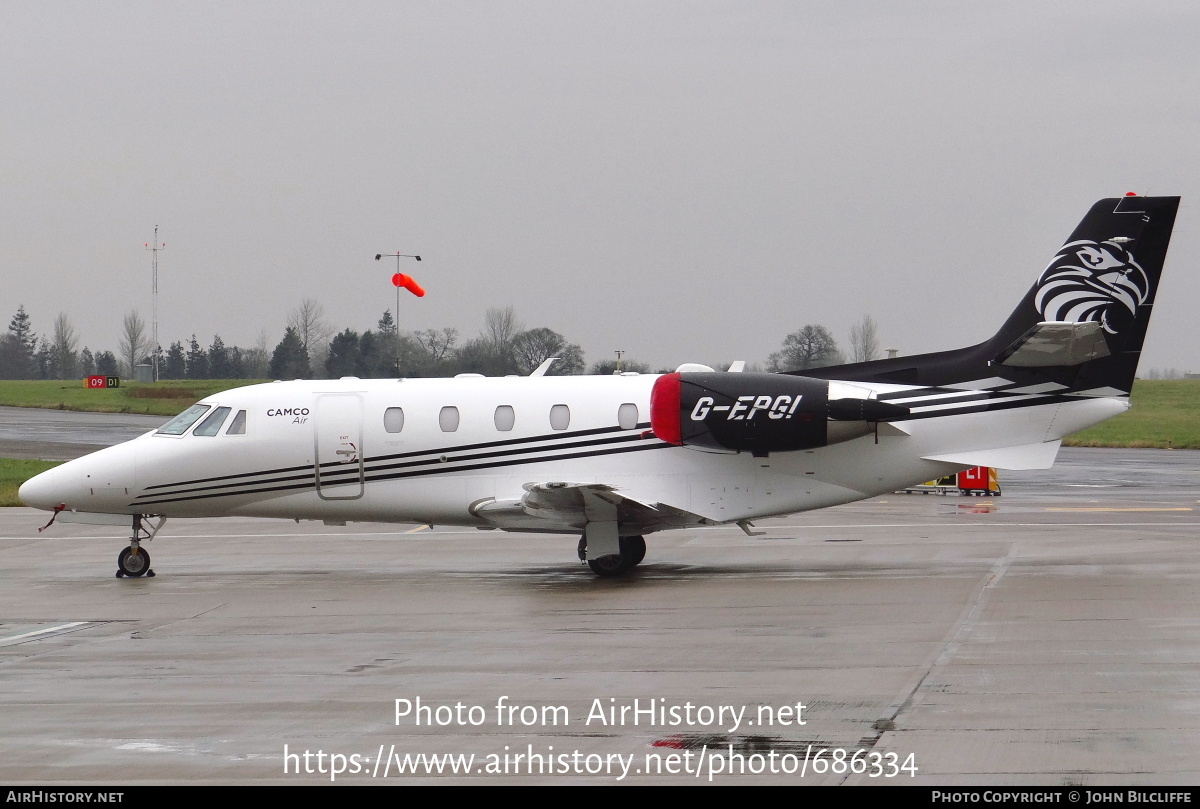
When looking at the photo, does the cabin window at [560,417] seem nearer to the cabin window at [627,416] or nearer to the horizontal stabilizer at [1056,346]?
the cabin window at [627,416]

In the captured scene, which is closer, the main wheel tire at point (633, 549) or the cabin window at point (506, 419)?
the cabin window at point (506, 419)

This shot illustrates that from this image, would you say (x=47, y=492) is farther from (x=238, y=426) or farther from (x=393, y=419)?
(x=393, y=419)

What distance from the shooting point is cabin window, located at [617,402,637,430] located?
18.1 metres

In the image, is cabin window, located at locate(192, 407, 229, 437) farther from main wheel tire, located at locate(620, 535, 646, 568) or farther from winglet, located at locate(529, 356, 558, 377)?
main wheel tire, located at locate(620, 535, 646, 568)

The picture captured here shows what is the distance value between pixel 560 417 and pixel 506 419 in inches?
31.0

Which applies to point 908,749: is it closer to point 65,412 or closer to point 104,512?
point 104,512

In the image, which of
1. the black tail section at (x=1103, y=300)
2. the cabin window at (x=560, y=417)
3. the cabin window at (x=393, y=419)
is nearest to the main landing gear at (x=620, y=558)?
the cabin window at (x=560, y=417)

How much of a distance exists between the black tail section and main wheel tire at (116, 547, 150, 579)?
459 inches

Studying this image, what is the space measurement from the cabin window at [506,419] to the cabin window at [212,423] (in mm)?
4232

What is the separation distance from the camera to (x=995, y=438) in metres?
17.8

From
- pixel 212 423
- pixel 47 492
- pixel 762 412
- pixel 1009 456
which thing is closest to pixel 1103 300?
pixel 1009 456

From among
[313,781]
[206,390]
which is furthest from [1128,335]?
[206,390]

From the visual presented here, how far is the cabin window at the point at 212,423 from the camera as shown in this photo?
63.0 feet

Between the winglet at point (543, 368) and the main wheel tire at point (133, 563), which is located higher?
the winglet at point (543, 368)
